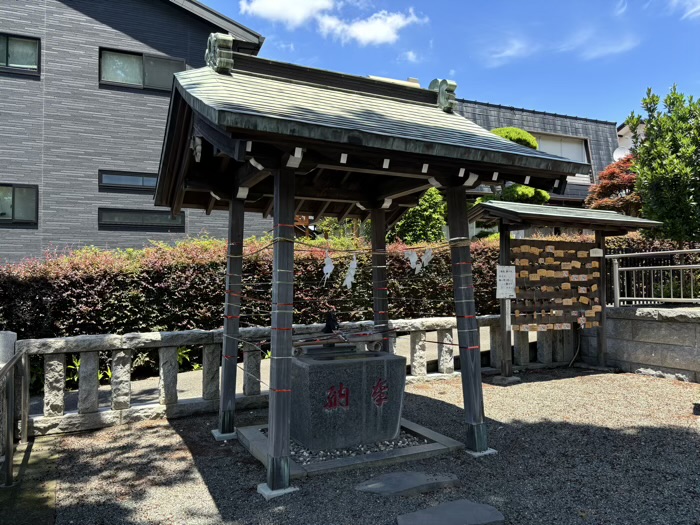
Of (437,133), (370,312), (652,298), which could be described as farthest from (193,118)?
(652,298)

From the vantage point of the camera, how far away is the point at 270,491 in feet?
13.4

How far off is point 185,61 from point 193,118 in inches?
409

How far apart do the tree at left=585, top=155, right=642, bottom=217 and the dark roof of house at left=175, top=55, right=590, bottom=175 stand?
46.4 ft

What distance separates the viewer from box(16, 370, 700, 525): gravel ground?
146 inches

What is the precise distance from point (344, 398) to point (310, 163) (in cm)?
239

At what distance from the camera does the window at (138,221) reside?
12570 millimetres

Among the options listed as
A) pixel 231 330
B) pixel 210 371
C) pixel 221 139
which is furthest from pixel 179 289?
pixel 221 139

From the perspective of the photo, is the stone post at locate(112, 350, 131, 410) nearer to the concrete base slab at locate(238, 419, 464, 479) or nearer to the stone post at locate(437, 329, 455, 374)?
the concrete base slab at locate(238, 419, 464, 479)

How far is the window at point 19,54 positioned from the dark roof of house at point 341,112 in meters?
9.91

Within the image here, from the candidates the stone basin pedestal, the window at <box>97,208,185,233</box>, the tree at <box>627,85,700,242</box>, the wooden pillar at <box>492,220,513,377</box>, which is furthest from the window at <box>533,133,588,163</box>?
the stone basin pedestal

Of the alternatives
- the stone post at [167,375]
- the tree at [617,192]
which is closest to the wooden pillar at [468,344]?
the stone post at [167,375]

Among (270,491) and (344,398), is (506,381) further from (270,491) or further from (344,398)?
(270,491)

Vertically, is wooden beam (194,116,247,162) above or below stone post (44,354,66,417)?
above

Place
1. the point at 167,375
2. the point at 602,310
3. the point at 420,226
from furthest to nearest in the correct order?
the point at 420,226, the point at 602,310, the point at 167,375
